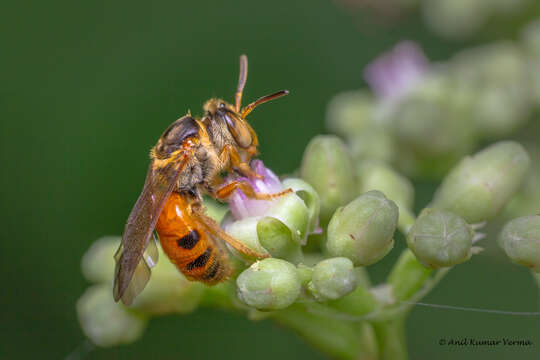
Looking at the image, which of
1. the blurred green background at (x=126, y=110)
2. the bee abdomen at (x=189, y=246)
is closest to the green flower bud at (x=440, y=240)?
the bee abdomen at (x=189, y=246)

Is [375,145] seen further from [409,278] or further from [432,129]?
Result: [409,278]

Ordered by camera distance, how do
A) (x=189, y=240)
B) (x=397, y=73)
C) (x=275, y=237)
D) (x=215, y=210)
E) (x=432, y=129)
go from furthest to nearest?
(x=397, y=73) → (x=432, y=129) → (x=215, y=210) → (x=189, y=240) → (x=275, y=237)

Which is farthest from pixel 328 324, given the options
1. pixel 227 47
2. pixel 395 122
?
pixel 227 47

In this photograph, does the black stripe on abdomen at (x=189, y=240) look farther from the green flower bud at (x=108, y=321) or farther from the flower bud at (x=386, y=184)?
the flower bud at (x=386, y=184)

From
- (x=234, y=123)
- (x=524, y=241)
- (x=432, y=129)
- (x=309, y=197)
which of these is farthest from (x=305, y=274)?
(x=432, y=129)

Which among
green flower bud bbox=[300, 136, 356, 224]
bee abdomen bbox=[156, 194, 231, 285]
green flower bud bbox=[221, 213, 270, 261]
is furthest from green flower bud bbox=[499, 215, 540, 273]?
bee abdomen bbox=[156, 194, 231, 285]

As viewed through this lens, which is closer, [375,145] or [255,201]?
[255,201]
